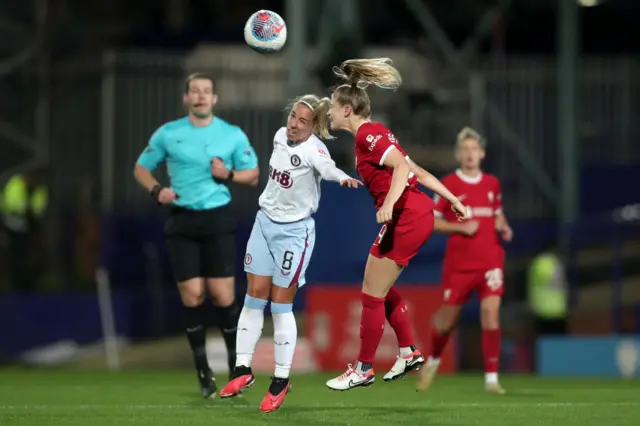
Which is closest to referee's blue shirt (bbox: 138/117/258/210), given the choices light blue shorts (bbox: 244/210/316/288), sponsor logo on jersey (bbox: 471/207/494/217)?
light blue shorts (bbox: 244/210/316/288)

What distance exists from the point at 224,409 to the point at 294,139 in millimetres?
1952

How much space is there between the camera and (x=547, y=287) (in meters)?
20.6

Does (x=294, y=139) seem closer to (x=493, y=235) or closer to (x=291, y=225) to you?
(x=291, y=225)

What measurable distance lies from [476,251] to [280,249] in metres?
3.23

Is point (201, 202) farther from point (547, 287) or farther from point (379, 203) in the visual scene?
point (547, 287)

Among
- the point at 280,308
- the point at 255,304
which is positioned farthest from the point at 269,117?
the point at 280,308

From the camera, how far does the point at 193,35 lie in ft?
95.1

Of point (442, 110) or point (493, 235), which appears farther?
point (442, 110)

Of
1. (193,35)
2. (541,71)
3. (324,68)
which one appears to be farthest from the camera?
(193,35)

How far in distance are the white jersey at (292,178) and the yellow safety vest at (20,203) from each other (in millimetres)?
12210

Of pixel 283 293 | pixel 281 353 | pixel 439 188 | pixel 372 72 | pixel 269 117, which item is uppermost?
pixel 372 72

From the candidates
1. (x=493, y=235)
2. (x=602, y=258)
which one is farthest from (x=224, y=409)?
(x=602, y=258)

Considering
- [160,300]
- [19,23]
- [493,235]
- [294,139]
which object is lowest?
[160,300]

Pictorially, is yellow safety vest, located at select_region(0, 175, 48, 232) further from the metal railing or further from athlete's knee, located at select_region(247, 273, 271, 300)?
athlete's knee, located at select_region(247, 273, 271, 300)
